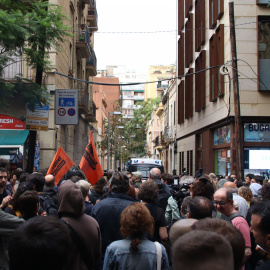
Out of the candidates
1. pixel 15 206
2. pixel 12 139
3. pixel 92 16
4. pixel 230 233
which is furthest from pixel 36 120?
pixel 92 16

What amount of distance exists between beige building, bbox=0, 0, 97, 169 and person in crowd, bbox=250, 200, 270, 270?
35.1ft

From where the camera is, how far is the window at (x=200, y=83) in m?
24.7

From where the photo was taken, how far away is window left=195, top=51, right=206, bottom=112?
81.1 feet

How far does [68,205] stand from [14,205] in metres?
1.10

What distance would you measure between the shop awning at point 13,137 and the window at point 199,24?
12244mm

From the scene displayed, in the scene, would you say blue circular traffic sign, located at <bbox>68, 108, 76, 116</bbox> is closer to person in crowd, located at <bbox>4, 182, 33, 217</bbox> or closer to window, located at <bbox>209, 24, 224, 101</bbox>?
window, located at <bbox>209, 24, 224, 101</bbox>

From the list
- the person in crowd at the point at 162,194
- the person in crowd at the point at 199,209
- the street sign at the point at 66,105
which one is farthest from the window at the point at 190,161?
the person in crowd at the point at 199,209

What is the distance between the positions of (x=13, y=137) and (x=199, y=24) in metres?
14.0

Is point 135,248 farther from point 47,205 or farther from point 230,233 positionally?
point 47,205

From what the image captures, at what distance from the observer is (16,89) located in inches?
502

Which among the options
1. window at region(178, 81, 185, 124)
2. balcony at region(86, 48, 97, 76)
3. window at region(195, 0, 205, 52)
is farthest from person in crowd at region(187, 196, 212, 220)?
balcony at region(86, 48, 97, 76)

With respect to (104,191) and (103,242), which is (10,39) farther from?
(103,242)

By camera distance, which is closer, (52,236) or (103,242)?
(52,236)

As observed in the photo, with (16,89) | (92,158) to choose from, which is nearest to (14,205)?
(92,158)
